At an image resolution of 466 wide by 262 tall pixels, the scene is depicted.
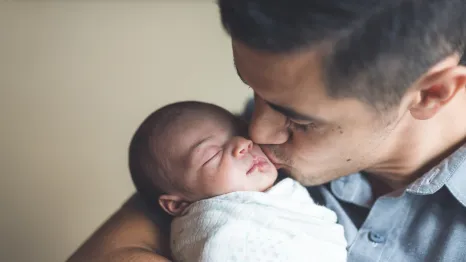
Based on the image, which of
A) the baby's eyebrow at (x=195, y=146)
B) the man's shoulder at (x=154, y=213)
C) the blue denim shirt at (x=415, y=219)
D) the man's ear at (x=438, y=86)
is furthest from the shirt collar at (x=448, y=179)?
the man's shoulder at (x=154, y=213)

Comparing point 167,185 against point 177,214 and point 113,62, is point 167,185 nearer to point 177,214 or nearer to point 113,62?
point 177,214

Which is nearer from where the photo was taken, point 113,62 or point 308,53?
point 308,53

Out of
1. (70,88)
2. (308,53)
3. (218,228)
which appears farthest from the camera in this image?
(70,88)

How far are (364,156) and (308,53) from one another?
269mm

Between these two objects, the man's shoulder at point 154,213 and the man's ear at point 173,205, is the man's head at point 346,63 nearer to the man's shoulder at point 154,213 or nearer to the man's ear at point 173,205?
the man's ear at point 173,205

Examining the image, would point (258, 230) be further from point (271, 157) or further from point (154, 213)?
point (154, 213)

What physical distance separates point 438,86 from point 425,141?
17 centimetres

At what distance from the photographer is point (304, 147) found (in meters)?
1.02

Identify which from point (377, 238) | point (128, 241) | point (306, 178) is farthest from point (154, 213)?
point (377, 238)

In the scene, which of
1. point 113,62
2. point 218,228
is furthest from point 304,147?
point 113,62

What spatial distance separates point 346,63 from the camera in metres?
0.86

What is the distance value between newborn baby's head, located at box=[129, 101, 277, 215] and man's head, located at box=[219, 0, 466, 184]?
3.2 inches

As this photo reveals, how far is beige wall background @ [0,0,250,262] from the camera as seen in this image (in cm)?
193

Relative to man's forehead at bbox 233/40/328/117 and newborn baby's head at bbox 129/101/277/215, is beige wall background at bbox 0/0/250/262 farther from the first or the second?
man's forehead at bbox 233/40/328/117
